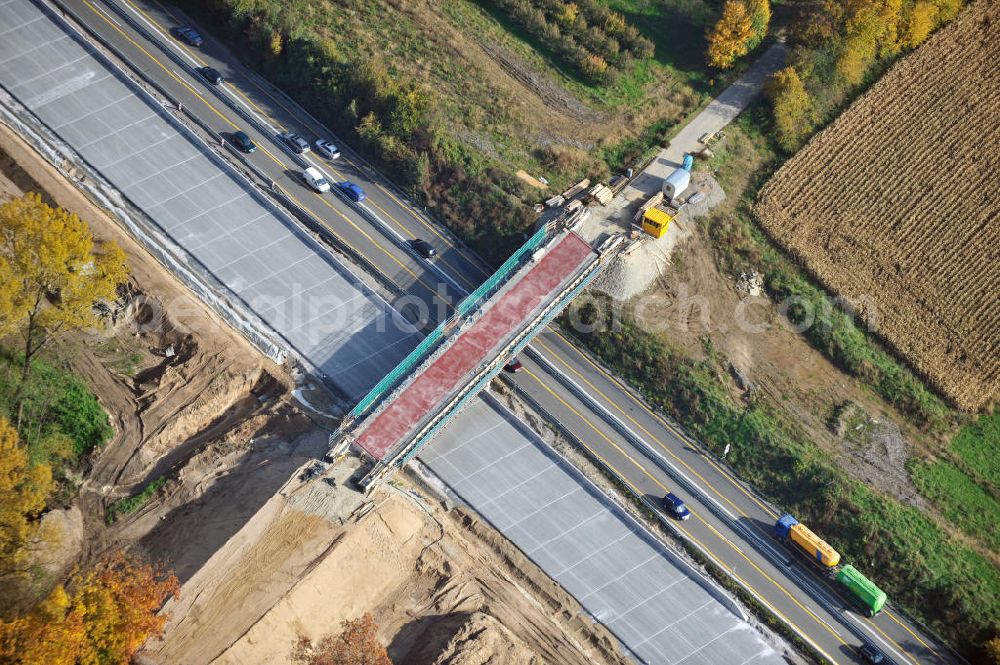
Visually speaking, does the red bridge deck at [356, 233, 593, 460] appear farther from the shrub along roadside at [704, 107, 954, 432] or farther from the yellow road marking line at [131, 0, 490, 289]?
the shrub along roadside at [704, 107, 954, 432]

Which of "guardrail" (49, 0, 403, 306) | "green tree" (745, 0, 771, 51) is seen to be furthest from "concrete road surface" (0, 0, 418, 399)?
"green tree" (745, 0, 771, 51)

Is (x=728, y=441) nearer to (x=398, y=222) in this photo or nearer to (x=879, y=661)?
(x=879, y=661)

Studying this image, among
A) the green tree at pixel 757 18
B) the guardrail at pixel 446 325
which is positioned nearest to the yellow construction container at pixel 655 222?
the guardrail at pixel 446 325

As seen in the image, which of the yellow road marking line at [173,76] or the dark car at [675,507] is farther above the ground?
the dark car at [675,507]

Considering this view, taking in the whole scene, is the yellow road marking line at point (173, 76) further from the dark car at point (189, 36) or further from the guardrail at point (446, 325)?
the guardrail at point (446, 325)

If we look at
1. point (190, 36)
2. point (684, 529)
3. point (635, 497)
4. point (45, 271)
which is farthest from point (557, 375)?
point (190, 36)

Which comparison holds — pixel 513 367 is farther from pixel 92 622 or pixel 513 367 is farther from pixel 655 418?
pixel 92 622
